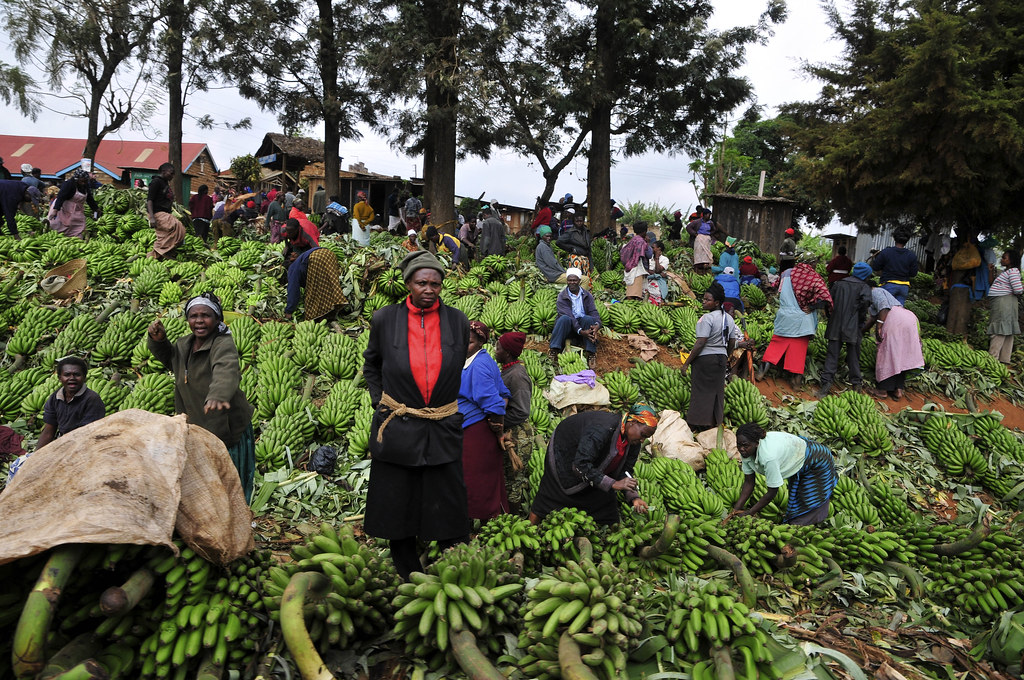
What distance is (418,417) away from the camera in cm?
301

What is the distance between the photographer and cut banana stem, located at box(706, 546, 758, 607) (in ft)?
9.37

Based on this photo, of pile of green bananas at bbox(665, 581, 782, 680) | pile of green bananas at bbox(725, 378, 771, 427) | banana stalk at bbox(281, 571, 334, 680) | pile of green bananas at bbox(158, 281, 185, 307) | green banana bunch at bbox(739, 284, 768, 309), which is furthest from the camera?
green banana bunch at bbox(739, 284, 768, 309)

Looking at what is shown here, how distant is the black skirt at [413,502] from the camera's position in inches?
120

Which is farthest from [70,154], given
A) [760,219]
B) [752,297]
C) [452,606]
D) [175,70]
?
[452,606]

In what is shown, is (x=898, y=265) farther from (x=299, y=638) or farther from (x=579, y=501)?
(x=299, y=638)

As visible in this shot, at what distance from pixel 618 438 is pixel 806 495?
1810 mm

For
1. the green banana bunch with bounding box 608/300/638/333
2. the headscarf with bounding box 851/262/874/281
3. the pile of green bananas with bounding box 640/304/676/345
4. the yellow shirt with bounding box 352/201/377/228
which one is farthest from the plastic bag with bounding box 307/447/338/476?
the yellow shirt with bounding box 352/201/377/228

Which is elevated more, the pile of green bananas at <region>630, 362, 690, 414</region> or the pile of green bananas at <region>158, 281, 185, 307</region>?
the pile of green bananas at <region>158, 281, 185, 307</region>

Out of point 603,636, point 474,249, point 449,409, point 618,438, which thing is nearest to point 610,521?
point 618,438

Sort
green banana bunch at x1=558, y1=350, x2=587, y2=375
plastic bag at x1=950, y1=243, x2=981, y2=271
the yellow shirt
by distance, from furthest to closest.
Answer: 1. the yellow shirt
2. plastic bag at x1=950, y1=243, x2=981, y2=271
3. green banana bunch at x1=558, y1=350, x2=587, y2=375

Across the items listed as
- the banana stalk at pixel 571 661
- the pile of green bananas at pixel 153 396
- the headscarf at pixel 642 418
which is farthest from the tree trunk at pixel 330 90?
the banana stalk at pixel 571 661

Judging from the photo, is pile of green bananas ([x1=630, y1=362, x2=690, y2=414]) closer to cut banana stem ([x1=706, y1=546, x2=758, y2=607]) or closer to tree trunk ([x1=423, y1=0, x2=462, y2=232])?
cut banana stem ([x1=706, y1=546, x2=758, y2=607])

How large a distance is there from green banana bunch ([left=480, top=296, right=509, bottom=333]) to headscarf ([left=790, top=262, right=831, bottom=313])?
3.50 m

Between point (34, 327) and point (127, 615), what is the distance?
22.6ft
